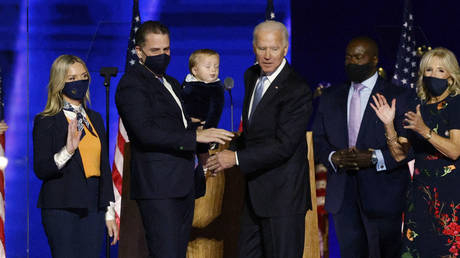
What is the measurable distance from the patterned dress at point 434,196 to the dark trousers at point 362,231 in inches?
14.9

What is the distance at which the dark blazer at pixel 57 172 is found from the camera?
4.34 metres

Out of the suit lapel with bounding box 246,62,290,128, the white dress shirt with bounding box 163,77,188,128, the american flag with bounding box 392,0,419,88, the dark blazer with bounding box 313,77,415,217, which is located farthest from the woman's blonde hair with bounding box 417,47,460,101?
the american flag with bounding box 392,0,419,88

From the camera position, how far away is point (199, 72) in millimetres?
5949

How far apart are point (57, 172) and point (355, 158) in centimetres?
185

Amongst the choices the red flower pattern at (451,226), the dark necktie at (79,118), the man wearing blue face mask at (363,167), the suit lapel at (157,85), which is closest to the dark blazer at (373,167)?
the man wearing blue face mask at (363,167)

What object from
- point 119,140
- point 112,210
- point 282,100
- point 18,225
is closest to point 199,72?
point 119,140

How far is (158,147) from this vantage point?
4.02 metres

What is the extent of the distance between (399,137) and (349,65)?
1.96 feet

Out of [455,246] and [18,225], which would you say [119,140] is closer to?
[18,225]

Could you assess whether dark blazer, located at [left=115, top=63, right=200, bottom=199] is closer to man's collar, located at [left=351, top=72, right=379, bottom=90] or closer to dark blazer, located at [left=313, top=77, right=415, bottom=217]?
dark blazer, located at [left=313, top=77, right=415, bottom=217]

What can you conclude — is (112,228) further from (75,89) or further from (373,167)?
(373,167)

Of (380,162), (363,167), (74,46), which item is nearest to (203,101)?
(363,167)

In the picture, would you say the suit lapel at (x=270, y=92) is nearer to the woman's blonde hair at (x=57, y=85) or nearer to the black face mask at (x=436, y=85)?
the black face mask at (x=436, y=85)

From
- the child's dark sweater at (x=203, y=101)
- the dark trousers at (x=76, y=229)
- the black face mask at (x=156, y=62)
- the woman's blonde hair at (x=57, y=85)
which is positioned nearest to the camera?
the black face mask at (x=156, y=62)
